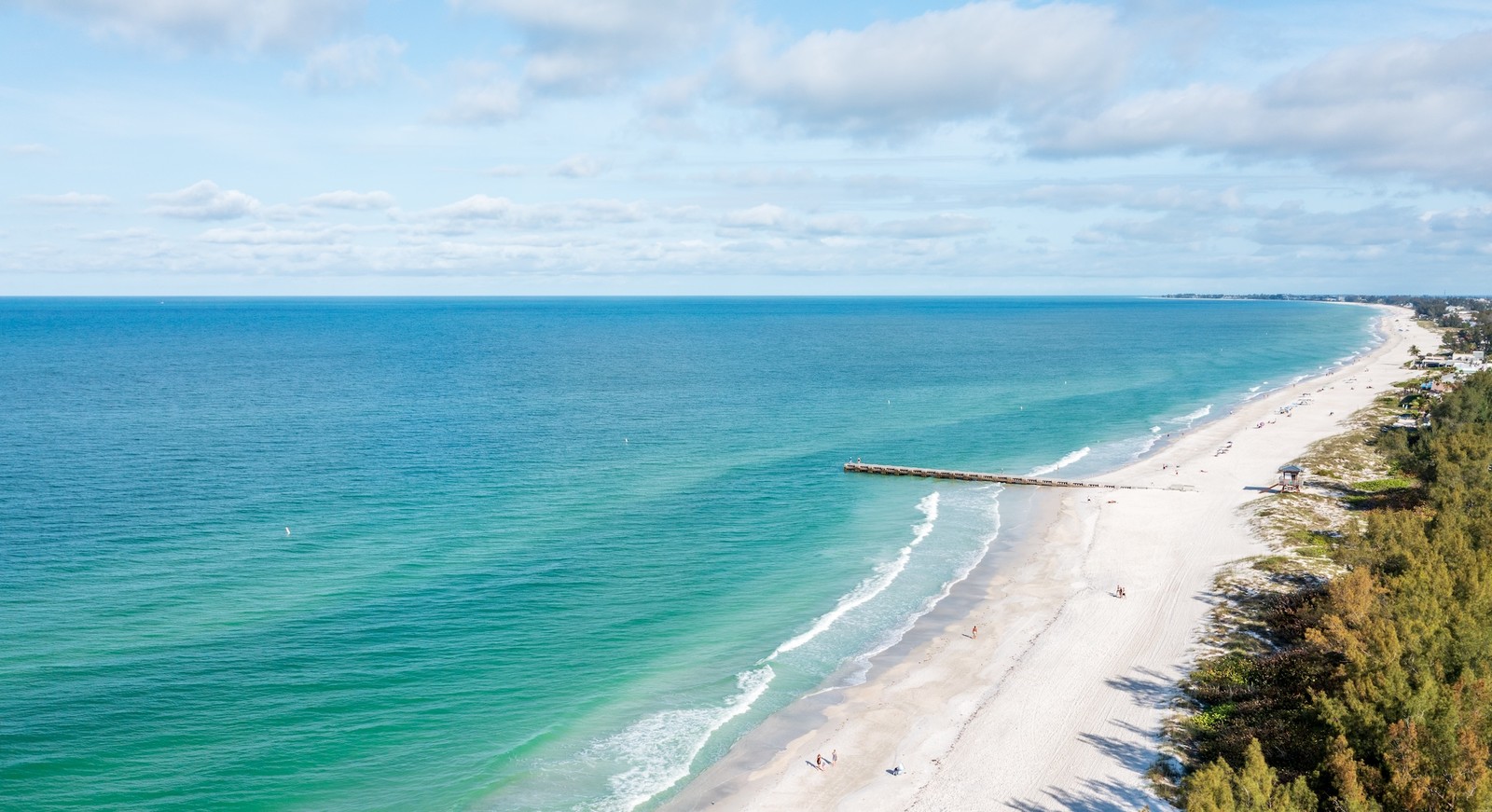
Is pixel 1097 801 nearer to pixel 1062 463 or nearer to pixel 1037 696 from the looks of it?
pixel 1037 696

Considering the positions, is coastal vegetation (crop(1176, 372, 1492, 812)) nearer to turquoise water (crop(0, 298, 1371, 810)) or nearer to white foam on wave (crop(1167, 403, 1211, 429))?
turquoise water (crop(0, 298, 1371, 810))

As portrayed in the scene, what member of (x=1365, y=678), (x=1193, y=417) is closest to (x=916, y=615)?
(x=1365, y=678)

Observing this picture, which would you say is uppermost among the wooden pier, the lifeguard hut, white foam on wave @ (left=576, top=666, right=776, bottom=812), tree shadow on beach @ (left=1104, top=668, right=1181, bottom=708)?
the lifeguard hut

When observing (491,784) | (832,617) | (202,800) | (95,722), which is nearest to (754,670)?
(832,617)

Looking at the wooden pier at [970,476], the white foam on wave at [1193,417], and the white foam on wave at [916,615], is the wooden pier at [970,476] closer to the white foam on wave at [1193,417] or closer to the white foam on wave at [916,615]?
the white foam on wave at [916,615]

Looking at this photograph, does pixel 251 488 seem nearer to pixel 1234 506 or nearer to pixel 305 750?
pixel 305 750

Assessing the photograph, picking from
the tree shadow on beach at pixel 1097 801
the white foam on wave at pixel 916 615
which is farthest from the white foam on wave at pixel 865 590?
the tree shadow on beach at pixel 1097 801

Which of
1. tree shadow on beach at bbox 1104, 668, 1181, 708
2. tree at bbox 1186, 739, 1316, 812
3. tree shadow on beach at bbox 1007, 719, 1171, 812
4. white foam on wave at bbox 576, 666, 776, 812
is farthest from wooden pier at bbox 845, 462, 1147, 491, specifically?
tree at bbox 1186, 739, 1316, 812
